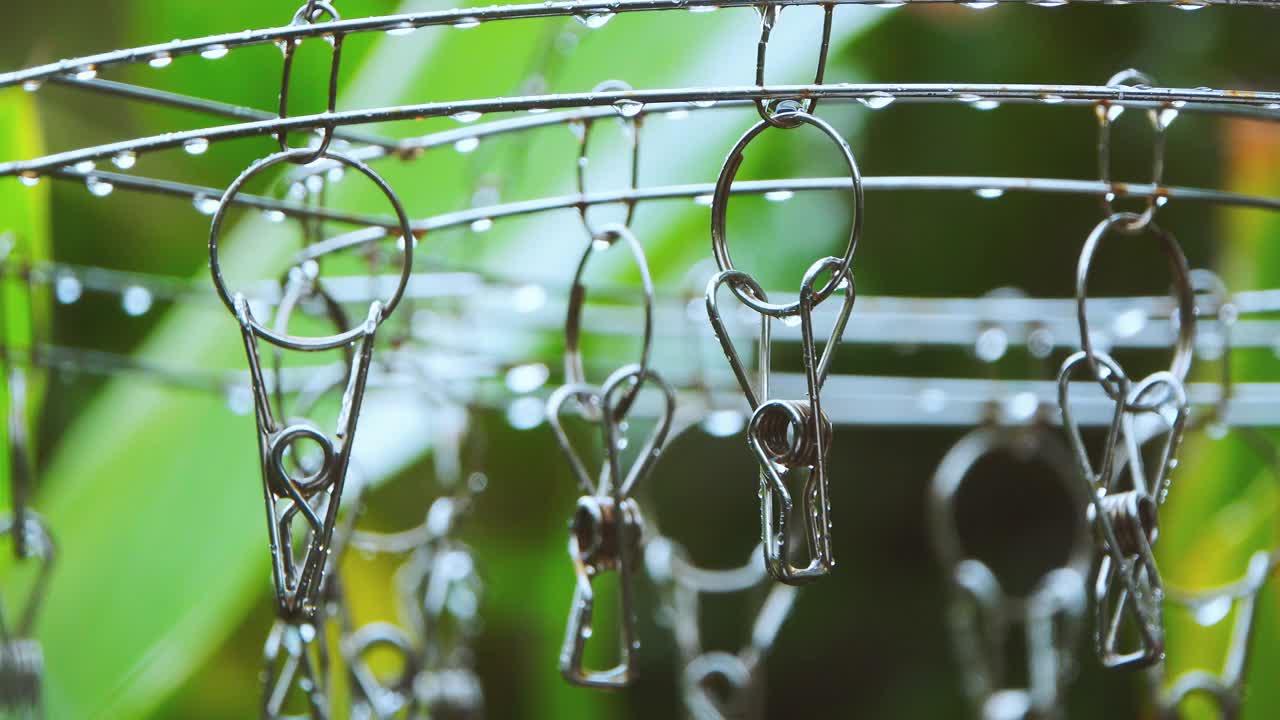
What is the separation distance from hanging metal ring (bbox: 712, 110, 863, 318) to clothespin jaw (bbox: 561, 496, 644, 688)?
0.36 ft

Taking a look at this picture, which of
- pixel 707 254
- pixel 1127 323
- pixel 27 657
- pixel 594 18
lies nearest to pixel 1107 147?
pixel 594 18

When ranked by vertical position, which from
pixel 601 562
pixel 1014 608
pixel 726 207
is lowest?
pixel 1014 608

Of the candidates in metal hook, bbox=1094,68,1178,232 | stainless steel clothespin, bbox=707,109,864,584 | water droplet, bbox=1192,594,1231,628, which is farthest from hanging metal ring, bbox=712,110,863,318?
water droplet, bbox=1192,594,1231,628

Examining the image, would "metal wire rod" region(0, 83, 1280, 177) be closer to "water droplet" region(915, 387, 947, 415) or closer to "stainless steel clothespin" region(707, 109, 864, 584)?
"stainless steel clothespin" region(707, 109, 864, 584)

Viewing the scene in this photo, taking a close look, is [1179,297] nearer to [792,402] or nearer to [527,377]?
[792,402]

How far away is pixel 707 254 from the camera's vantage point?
116 cm

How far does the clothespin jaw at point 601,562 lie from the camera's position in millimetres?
393

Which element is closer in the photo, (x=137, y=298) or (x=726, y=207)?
(x=726, y=207)

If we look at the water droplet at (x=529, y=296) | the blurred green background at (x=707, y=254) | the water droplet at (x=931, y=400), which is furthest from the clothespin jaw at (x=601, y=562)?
the blurred green background at (x=707, y=254)

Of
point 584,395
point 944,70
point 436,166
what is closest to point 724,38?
point 436,166

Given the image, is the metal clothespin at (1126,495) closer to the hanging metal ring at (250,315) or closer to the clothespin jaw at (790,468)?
the clothespin jaw at (790,468)

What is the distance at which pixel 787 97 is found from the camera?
1.00 feet

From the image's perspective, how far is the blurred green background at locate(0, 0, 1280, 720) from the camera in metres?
0.91

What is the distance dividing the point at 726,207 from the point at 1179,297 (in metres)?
0.19
